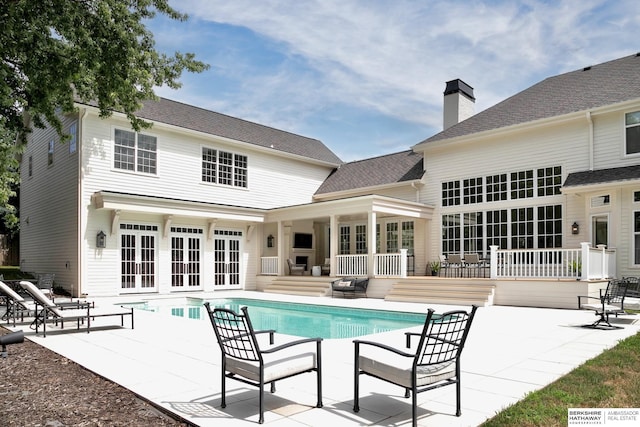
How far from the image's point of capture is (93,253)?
16.4 metres

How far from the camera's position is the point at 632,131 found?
14391 mm

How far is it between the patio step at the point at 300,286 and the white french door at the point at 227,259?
1.57m

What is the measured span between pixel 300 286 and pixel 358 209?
396cm

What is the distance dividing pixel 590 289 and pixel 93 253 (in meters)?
15.3

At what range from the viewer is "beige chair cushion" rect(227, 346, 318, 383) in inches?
167

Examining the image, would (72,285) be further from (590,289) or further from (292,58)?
(590,289)

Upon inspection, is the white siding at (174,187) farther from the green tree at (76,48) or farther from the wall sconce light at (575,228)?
the wall sconce light at (575,228)

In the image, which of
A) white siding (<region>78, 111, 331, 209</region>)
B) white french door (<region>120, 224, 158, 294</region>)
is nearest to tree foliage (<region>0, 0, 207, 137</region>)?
white siding (<region>78, 111, 331, 209</region>)

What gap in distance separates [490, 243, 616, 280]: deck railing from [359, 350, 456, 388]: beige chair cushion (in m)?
10.2

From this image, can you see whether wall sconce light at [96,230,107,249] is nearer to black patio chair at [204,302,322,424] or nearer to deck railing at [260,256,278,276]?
Answer: deck railing at [260,256,278,276]

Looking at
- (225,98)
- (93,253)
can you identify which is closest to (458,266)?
(93,253)

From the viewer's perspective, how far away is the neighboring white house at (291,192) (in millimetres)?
15078

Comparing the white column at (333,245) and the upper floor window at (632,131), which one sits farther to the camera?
the white column at (333,245)

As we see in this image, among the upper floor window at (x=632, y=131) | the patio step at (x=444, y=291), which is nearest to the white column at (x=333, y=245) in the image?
the patio step at (x=444, y=291)
